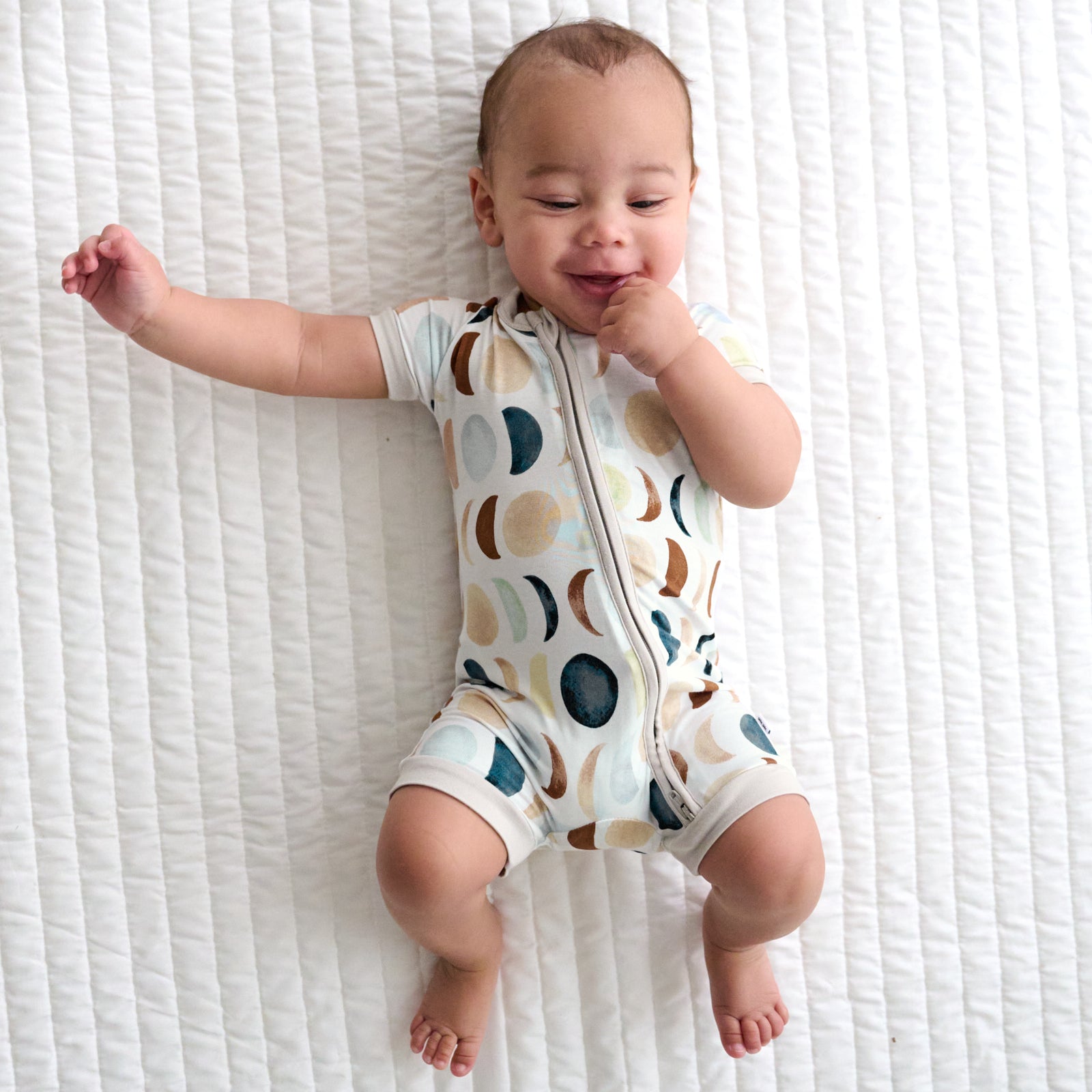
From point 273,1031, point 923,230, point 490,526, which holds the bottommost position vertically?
point 273,1031

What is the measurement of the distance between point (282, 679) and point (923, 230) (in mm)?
793

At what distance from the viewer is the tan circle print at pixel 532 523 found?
37.2 inches

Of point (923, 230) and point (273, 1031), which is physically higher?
point (923, 230)

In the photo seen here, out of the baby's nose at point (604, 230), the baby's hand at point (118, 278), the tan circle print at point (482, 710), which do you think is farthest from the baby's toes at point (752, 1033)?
the baby's hand at point (118, 278)

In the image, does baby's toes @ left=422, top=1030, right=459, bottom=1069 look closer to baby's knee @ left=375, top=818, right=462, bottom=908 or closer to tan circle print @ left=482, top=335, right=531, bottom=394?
baby's knee @ left=375, top=818, right=462, bottom=908

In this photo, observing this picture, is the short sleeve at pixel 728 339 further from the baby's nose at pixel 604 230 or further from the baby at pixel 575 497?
the baby's nose at pixel 604 230

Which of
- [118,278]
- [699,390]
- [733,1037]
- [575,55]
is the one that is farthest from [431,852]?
[575,55]

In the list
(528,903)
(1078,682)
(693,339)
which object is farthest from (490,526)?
(1078,682)

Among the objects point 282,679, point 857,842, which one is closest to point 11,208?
point 282,679

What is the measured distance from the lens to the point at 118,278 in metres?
0.92

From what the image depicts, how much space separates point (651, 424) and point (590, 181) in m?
0.23

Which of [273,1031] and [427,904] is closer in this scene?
[427,904]

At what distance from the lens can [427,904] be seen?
89 cm

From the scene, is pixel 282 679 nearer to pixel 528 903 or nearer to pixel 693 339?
pixel 528 903
